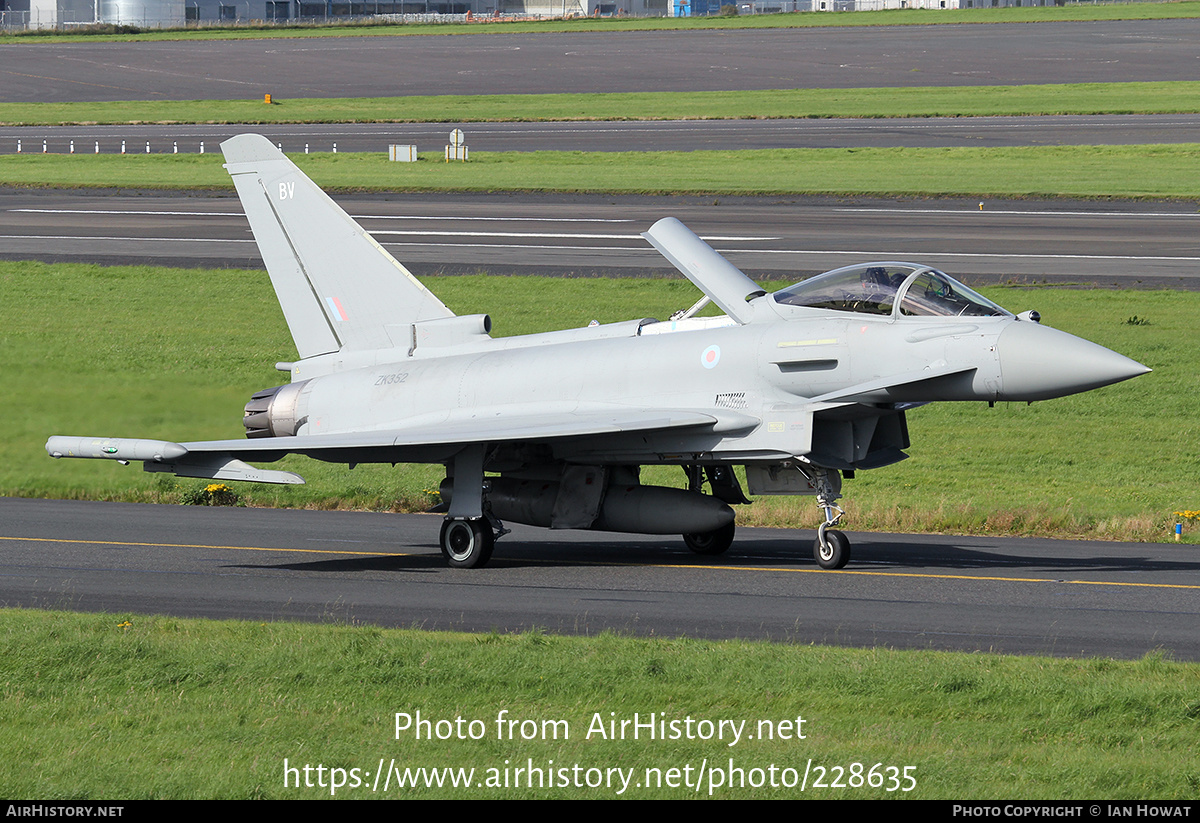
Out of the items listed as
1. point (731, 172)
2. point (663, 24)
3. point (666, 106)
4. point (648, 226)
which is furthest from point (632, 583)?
point (663, 24)

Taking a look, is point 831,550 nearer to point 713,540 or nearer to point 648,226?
point 713,540

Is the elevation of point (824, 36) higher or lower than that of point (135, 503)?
higher

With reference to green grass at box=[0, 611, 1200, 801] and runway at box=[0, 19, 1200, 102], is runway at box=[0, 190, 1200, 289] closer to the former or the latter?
green grass at box=[0, 611, 1200, 801]

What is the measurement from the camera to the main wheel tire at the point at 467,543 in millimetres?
16938

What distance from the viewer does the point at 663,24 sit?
4882 inches

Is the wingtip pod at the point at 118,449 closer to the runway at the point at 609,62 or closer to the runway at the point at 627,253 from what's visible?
the runway at the point at 627,253

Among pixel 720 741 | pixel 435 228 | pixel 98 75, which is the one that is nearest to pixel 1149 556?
pixel 720 741

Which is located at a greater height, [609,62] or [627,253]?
[609,62]

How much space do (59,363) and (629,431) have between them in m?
12.7

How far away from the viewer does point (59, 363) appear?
2430 cm

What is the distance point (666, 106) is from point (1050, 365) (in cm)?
6737

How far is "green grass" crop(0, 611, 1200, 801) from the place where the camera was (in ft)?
27.4

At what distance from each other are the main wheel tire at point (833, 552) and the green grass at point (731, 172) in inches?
1486
